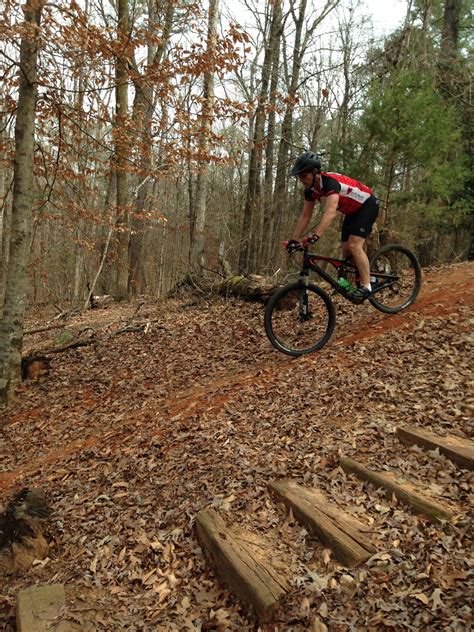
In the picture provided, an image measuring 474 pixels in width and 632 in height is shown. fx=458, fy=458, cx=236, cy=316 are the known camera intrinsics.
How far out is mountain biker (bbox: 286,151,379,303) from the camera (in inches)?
211

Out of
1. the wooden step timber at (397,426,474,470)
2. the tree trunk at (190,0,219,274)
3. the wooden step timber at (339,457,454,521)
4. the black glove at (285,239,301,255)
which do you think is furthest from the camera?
the tree trunk at (190,0,219,274)

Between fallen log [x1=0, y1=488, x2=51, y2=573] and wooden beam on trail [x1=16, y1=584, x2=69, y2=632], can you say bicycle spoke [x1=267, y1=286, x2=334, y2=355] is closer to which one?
fallen log [x1=0, y1=488, x2=51, y2=573]

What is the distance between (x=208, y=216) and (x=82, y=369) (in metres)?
15.8

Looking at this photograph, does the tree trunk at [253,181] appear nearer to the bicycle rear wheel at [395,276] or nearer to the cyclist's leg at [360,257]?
the bicycle rear wheel at [395,276]

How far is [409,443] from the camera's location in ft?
12.6

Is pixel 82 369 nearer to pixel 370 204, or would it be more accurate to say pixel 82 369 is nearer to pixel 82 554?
pixel 82 554

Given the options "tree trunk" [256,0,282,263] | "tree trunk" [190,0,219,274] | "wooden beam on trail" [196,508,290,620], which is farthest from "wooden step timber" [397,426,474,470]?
"tree trunk" [256,0,282,263]

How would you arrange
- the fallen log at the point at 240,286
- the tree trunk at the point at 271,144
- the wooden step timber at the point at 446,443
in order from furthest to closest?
the tree trunk at the point at 271,144, the fallen log at the point at 240,286, the wooden step timber at the point at 446,443

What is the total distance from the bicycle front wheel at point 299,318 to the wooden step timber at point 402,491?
2316mm

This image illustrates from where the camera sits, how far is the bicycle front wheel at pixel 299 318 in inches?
227

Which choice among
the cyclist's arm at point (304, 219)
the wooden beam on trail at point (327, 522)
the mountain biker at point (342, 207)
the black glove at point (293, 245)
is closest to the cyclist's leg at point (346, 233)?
the mountain biker at point (342, 207)

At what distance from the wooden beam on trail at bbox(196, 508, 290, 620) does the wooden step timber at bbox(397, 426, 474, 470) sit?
63.3 inches

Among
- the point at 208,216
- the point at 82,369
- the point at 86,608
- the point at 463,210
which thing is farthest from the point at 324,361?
the point at 208,216

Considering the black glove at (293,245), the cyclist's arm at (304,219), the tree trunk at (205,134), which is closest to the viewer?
the black glove at (293,245)
